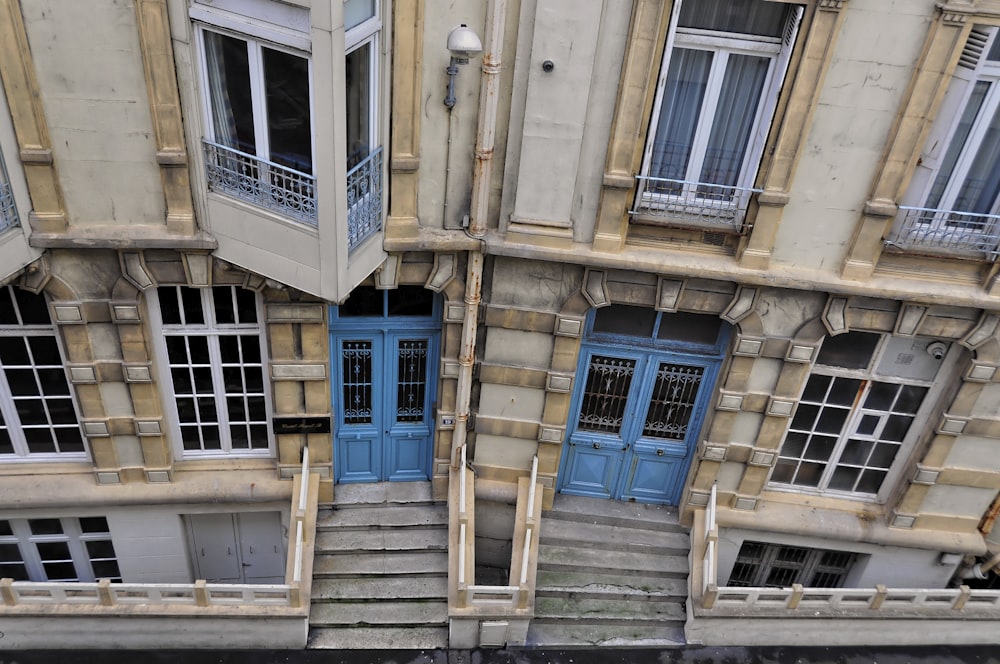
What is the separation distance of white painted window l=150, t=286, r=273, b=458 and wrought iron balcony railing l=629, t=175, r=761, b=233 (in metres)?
4.92

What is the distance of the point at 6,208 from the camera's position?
28.8 ft

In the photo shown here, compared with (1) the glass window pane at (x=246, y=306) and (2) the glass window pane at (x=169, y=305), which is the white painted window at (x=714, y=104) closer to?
(1) the glass window pane at (x=246, y=306)

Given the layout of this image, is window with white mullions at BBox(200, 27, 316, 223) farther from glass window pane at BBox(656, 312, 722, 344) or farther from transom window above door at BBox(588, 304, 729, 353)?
glass window pane at BBox(656, 312, 722, 344)

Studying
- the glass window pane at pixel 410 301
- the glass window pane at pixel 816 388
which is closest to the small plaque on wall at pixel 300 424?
the glass window pane at pixel 410 301

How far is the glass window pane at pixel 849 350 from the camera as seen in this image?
10.6m

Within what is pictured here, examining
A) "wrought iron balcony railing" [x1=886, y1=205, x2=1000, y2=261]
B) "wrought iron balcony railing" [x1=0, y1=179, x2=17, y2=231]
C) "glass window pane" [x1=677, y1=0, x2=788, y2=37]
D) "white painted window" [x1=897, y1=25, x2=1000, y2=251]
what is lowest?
"wrought iron balcony railing" [x1=0, y1=179, x2=17, y2=231]

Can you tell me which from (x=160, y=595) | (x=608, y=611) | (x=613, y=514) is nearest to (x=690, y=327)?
(x=613, y=514)

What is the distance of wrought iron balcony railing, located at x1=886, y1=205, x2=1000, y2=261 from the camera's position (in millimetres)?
9562

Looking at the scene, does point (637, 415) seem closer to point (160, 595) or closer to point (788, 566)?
point (788, 566)

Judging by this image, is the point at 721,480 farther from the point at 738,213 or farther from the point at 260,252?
the point at 260,252

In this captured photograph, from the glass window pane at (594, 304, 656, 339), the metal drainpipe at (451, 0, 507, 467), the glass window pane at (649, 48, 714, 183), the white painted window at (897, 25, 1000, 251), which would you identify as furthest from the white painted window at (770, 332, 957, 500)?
the metal drainpipe at (451, 0, 507, 467)

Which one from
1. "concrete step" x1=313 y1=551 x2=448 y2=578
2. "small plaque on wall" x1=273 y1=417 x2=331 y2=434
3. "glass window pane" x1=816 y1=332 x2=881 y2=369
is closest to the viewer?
"glass window pane" x1=816 y1=332 x2=881 y2=369

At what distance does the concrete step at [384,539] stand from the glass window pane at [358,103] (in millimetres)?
5350

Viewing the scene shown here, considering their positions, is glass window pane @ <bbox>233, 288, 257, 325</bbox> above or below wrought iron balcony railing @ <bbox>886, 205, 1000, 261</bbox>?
below
